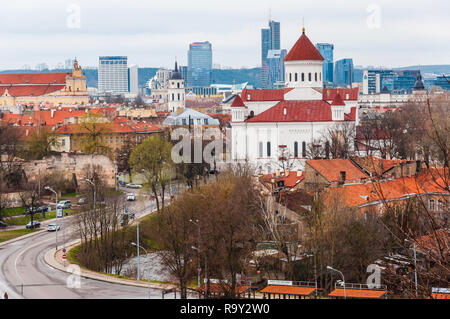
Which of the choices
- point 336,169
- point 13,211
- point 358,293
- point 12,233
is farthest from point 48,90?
point 358,293

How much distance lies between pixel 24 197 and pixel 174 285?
2516 centimetres

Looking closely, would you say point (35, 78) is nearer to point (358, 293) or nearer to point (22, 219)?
point (22, 219)

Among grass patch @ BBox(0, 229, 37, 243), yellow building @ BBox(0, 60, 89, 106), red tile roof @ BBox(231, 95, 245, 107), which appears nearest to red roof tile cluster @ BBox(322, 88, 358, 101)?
red tile roof @ BBox(231, 95, 245, 107)

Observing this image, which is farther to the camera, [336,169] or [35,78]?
[35,78]

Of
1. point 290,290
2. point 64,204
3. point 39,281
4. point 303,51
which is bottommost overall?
point 64,204

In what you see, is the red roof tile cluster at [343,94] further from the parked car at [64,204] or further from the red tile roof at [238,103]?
the parked car at [64,204]

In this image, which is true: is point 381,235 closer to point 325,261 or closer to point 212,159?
point 325,261

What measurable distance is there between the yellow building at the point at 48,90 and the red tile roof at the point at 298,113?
321 ft

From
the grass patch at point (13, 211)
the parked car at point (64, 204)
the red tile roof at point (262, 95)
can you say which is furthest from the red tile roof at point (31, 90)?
the grass patch at point (13, 211)

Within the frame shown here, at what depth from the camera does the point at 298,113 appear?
70.5 meters

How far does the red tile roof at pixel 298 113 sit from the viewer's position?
69562 millimetres

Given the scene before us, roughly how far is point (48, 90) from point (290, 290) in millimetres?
148516

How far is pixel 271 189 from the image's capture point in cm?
4450
